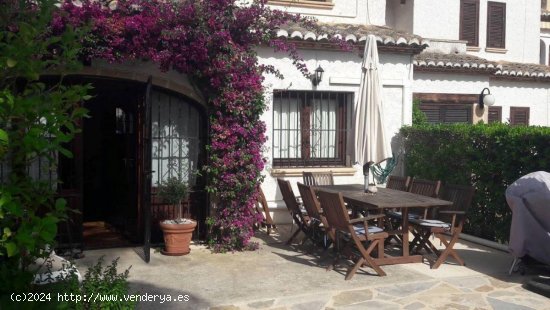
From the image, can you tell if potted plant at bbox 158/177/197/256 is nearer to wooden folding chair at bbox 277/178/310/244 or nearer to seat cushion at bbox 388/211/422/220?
wooden folding chair at bbox 277/178/310/244

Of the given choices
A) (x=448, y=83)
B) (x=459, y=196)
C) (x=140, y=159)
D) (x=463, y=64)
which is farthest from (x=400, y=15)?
(x=140, y=159)

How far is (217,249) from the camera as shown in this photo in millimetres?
7973

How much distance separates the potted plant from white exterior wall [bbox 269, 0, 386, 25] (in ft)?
17.4

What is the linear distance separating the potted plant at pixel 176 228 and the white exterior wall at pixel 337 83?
2204 millimetres

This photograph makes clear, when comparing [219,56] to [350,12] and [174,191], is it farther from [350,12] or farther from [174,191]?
[350,12]

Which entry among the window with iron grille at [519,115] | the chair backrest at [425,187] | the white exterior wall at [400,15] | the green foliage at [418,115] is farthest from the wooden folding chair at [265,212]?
the window with iron grille at [519,115]

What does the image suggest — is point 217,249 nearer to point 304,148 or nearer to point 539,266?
point 304,148

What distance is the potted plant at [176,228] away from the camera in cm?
768

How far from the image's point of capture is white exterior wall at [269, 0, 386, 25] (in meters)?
11.7

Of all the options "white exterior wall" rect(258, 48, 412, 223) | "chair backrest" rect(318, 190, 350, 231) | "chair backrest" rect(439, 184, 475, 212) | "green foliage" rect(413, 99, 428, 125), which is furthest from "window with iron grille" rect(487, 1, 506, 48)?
"chair backrest" rect(318, 190, 350, 231)

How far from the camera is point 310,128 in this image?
10250 mm

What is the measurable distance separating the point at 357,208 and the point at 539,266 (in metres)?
2.51

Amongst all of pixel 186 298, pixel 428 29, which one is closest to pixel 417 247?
pixel 186 298

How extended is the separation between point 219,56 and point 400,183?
3.55m
